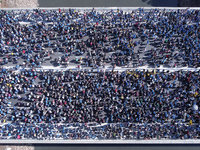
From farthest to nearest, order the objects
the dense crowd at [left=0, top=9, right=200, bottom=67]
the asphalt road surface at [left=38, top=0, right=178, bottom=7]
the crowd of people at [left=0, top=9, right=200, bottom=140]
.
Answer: the asphalt road surface at [left=38, top=0, right=178, bottom=7] → the dense crowd at [left=0, top=9, right=200, bottom=67] → the crowd of people at [left=0, top=9, right=200, bottom=140]

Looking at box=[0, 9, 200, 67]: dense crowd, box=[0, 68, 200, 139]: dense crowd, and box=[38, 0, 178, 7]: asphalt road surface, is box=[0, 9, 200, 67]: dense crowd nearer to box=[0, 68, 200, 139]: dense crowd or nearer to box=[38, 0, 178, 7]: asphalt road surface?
box=[0, 68, 200, 139]: dense crowd

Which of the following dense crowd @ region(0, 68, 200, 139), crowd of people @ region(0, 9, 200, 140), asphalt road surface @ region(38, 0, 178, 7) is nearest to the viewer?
dense crowd @ region(0, 68, 200, 139)

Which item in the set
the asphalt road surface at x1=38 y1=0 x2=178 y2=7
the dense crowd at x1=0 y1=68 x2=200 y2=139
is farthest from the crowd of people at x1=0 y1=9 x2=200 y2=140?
the asphalt road surface at x1=38 y1=0 x2=178 y2=7

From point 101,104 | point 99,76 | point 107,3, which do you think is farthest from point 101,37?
point 101,104

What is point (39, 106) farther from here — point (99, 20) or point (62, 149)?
point (99, 20)

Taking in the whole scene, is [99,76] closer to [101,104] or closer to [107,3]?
[101,104]

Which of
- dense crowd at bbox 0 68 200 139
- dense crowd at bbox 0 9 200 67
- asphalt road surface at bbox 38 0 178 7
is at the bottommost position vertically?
dense crowd at bbox 0 68 200 139
